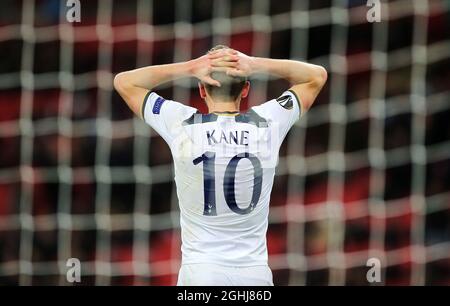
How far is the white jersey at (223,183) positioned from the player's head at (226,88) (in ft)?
0.23

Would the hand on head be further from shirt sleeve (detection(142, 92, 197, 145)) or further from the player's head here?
shirt sleeve (detection(142, 92, 197, 145))

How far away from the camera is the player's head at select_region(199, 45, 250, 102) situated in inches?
151

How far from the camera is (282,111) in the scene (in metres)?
3.96

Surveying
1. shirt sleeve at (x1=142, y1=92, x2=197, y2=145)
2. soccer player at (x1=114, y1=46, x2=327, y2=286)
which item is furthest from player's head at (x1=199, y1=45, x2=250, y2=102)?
shirt sleeve at (x1=142, y1=92, x2=197, y2=145)

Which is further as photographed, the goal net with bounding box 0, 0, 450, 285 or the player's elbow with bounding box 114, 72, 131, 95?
the goal net with bounding box 0, 0, 450, 285

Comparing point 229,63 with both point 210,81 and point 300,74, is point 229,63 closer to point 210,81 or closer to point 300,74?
point 210,81

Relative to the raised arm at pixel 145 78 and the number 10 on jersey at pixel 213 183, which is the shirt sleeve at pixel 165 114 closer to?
the raised arm at pixel 145 78

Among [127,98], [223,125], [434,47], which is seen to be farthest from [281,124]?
[434,47]

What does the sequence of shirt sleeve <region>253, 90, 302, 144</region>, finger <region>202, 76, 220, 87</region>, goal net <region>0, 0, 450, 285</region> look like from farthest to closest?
goal net <region>0, 0, 450, 285</region>, shirt sleeve <region>253, 90, 302, 144</region>, finger <region>202, 76, 220, 87</region>

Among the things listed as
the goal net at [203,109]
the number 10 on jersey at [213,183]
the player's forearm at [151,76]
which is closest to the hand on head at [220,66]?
the player's forearm at [151,76]

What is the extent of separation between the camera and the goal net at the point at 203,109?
6.42 m

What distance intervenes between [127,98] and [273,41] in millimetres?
2914

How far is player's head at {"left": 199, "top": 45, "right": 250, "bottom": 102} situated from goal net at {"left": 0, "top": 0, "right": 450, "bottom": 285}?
2.65 metres

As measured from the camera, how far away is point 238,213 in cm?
383
